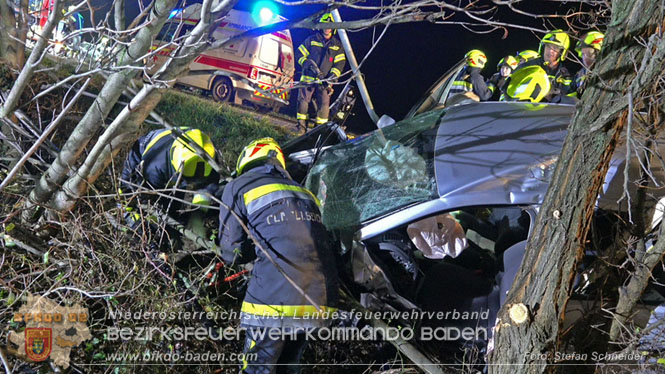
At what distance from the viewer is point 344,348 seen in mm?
4066

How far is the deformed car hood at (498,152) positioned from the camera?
12.0 ft

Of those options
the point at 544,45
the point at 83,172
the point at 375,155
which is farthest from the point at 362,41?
the point at 83,172

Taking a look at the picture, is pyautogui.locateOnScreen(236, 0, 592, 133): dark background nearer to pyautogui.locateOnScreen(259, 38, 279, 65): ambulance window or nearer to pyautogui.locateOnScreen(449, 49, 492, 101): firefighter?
pyautogui.locateOnScreen(259, 38, 279, 65): ambulance window

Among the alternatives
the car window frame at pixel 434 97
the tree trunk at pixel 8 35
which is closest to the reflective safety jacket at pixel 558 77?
the car window frame at pixel 434 97

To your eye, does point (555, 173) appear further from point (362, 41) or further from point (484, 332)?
point (362, 41)

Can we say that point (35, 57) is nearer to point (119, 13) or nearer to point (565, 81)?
point (119, 13)

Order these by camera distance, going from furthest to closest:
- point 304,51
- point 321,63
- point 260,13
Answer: point 260,13 → point 304,51 → point 321,63

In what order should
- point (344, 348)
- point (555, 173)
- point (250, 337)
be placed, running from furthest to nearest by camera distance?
point (344, 348)
point (250, 337)
point (555, 173)

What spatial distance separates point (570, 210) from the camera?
2.74 meters

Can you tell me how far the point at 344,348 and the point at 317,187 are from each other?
4.34ft

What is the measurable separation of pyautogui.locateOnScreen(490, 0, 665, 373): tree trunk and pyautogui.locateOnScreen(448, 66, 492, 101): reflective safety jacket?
3.11m

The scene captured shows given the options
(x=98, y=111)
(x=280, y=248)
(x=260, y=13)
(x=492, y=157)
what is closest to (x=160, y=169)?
(x=98, y=111)

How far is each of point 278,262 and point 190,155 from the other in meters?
1.31

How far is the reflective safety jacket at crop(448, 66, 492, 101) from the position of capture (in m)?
5.85
